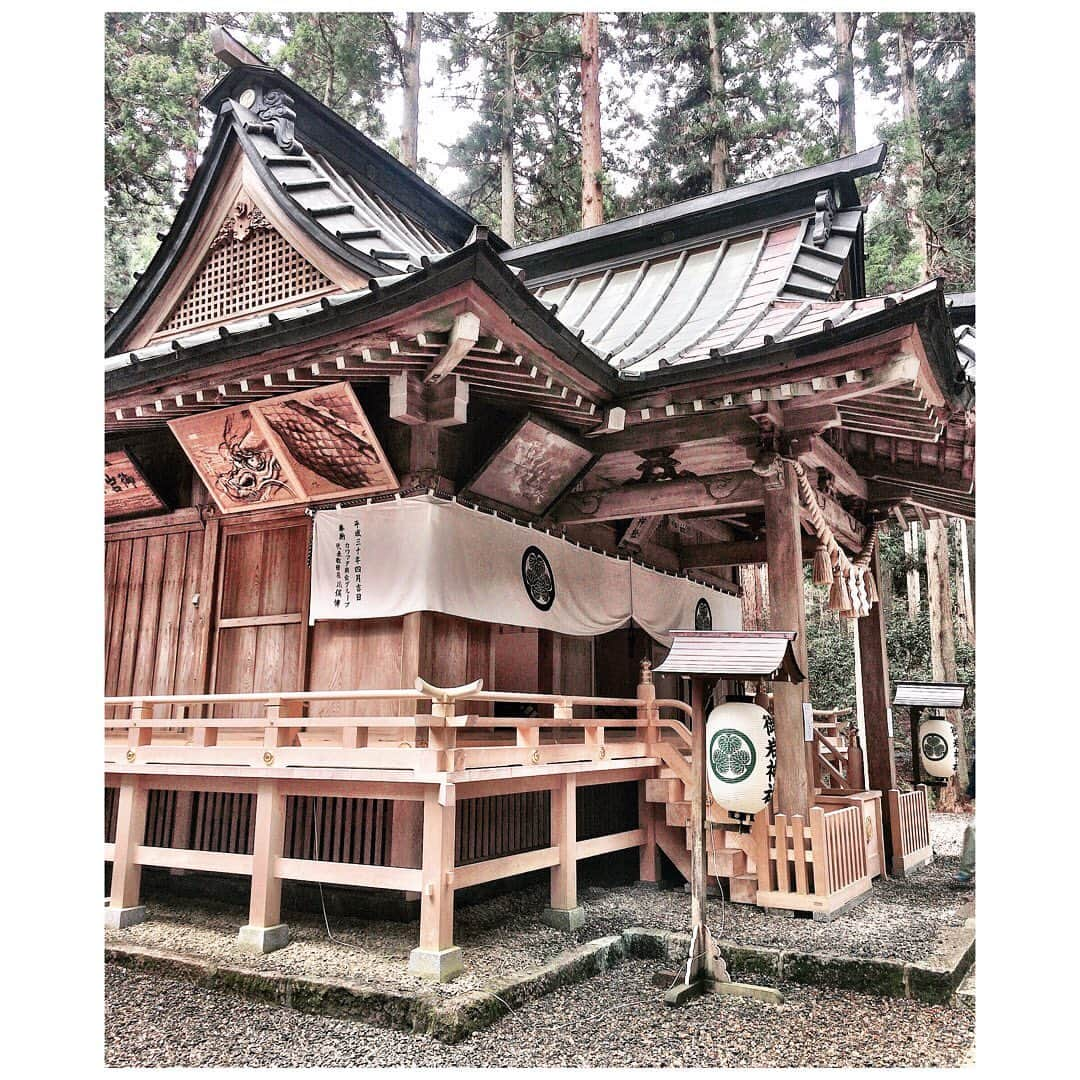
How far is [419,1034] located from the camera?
3.90 meters

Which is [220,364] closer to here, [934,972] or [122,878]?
[122,878]

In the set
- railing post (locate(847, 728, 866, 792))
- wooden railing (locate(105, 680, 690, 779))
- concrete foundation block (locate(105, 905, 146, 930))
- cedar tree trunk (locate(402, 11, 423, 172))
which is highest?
cedar tree trunk (locate(402, 11, 423, 172))

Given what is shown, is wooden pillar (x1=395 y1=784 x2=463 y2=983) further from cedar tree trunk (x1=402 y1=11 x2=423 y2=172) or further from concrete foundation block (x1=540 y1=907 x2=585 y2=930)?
cedar tree trunk (x1=402 y1=11 x2=423 y2=172)

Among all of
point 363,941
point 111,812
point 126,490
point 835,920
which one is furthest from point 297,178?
point 835,920

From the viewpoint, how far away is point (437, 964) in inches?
172

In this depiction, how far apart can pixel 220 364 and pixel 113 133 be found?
1118cm

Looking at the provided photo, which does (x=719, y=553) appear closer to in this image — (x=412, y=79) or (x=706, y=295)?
(x=706, y=295)

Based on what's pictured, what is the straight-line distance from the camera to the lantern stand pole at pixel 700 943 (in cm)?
438

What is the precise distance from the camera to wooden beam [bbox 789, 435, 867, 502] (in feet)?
20.8

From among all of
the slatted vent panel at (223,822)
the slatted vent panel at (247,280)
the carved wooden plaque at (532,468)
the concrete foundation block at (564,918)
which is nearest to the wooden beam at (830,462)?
the carved wooden plaque at (532,468)

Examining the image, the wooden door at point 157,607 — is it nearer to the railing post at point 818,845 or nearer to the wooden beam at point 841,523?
the railing post at point 818,845

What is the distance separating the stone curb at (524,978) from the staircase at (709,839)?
2.37 ft

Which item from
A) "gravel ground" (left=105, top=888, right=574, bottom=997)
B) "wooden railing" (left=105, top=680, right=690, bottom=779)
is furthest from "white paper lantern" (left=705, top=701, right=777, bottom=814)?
"gravel ground" (left=105, top=888, right=574, bottom=997)

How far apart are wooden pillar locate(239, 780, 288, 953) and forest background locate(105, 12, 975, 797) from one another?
11653 millimetres
